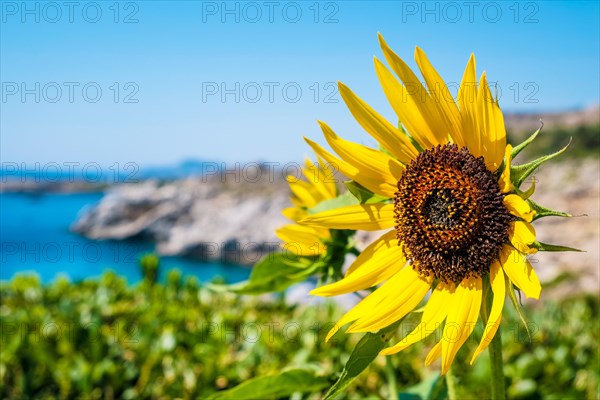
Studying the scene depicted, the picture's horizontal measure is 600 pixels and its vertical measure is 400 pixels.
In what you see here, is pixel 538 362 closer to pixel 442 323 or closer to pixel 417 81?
pixel 442 323

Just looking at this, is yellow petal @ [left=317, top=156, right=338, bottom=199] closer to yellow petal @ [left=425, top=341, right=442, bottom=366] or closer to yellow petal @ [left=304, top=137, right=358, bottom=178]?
yellow petal @ [left=304, top=137, right=358, bottom=178]

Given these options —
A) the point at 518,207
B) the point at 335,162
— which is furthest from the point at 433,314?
the point at 335,162

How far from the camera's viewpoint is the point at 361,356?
3.63 feet

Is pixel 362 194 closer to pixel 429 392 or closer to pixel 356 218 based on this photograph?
pixel 356 218

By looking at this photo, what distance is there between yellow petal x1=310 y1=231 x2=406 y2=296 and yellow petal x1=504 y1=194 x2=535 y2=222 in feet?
0.89

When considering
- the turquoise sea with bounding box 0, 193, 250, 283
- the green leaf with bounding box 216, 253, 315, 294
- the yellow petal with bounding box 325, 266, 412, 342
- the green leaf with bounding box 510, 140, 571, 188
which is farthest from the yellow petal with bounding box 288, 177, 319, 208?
the turquoise sea with bounding box 0, 193, 250, 283

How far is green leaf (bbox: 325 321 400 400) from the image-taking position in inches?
41.9

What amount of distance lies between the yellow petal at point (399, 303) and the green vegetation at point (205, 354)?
0.81 m

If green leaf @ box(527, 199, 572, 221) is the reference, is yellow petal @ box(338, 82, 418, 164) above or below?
above

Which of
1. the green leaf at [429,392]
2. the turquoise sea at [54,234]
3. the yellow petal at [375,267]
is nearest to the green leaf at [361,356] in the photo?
the yellow petal at [375,267]

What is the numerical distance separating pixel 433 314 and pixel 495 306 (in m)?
0.14

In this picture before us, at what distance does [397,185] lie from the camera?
52.4 inches

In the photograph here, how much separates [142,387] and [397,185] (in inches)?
69.4

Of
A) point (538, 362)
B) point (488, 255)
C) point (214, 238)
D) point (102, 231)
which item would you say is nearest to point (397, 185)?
point (488, 255)
